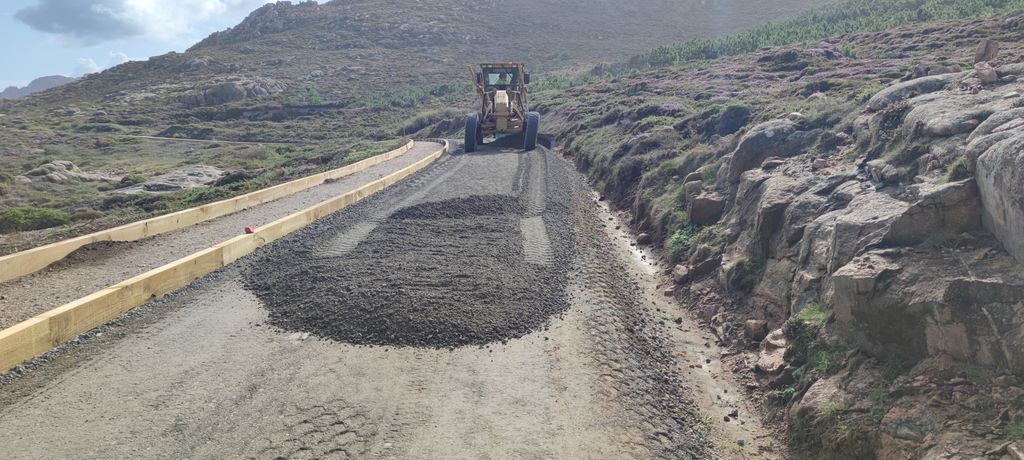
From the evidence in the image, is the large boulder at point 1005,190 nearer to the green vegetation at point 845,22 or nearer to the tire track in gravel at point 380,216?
the tire track in gravel at point 380,216

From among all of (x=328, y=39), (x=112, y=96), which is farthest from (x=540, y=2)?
(x=112, y=96)

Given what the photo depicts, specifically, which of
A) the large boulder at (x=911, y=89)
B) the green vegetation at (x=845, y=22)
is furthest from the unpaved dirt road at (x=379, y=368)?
the green vegetation at (x=845, y=22)

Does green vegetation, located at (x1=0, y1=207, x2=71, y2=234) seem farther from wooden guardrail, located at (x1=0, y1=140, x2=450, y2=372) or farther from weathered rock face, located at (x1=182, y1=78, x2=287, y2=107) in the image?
weathered rock face, located at (x1=182, y1=78, x2=287, y2=107)

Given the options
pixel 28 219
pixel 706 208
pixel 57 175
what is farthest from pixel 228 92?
pixel 706 208

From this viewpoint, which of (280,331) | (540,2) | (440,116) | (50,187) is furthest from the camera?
(540,2)

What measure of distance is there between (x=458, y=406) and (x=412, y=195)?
11154 mm

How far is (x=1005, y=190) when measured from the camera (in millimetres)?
5617

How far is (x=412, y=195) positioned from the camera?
16688mm

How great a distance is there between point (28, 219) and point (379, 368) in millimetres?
17792

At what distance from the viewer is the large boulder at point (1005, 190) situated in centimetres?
541

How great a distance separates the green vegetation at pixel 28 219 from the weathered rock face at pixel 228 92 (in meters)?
57.2

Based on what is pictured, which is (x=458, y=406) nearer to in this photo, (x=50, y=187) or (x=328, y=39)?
(x=50, y=187)

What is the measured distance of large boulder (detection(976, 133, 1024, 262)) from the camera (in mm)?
5406

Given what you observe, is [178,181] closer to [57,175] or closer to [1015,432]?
[57,175]
